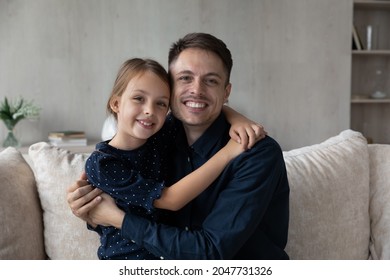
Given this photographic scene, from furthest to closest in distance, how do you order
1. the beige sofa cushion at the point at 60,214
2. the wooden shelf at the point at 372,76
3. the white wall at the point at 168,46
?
the wooden shelf at the point at 372,76 < the white wall at the point at 168,46 < the beige sofa cushion at the point at 60,214

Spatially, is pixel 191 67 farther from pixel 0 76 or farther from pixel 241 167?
pixel 0 76

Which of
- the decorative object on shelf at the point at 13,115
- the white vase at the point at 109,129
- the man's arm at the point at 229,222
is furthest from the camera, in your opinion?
the decorative object on shelf at the point at 13,115

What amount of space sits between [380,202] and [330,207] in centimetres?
19

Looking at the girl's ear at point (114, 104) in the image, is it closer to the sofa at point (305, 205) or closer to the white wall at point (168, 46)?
the sofa at point (305, 205)

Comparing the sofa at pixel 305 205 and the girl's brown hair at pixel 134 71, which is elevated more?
the girl's brown hair at pixel 134 71

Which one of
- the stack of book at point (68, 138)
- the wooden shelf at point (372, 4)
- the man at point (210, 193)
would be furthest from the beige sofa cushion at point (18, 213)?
the wooden shelf at point (372, 4)

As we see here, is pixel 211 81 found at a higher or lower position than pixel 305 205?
higher

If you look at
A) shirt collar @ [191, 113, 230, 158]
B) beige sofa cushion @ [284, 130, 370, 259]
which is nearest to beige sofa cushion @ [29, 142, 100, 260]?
shirt collar @ [191, 113, 230, 158]

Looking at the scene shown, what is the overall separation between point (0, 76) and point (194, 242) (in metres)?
2.78

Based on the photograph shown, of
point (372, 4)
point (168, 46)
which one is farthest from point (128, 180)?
point (372, 4)

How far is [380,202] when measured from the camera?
5.08 feet

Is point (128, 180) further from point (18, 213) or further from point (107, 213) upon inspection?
point (18, 213)

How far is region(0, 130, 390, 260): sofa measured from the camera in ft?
4.76

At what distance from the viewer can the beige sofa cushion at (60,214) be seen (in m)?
1.45
